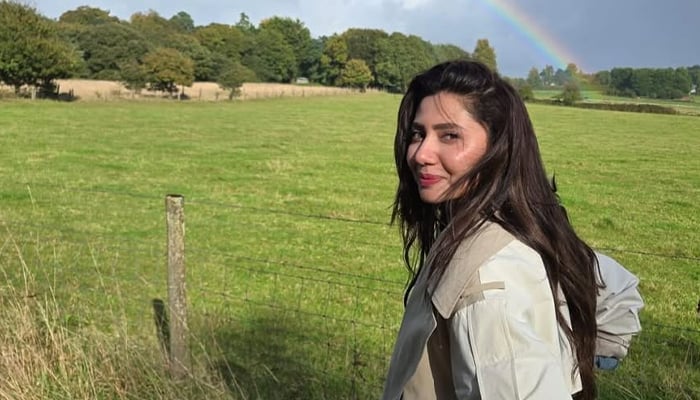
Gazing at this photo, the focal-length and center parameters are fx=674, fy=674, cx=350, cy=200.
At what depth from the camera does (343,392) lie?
17.2 feet

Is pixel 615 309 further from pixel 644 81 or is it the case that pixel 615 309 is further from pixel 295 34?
pixel 295 34

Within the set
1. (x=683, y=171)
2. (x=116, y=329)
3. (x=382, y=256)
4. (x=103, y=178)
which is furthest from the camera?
(x=683, y=171)

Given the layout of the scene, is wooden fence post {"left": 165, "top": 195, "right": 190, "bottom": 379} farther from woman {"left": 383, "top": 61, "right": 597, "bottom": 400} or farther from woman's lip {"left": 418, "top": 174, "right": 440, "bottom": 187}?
woman's lip {"left": 418, "top": 174, "right": 440, "bottom": 187}

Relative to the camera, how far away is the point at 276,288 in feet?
28.2

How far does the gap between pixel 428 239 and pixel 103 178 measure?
55.6 feet

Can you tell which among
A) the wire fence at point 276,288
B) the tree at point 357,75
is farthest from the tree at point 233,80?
the wire fence at point 276,288

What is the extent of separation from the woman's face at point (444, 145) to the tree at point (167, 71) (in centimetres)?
7440

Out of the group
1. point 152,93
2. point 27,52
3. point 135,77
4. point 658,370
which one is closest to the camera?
point 658,370

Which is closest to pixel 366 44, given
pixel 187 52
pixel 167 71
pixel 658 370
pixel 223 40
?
pixel 223 40

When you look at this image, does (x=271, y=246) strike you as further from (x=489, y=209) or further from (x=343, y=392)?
(x=489, y=209)

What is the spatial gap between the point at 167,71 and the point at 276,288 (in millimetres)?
68040

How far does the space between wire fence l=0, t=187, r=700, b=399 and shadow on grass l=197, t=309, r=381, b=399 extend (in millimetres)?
13

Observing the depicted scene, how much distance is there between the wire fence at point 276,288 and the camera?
19.2 feet

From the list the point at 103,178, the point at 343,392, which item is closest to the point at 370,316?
the point at 343,392
